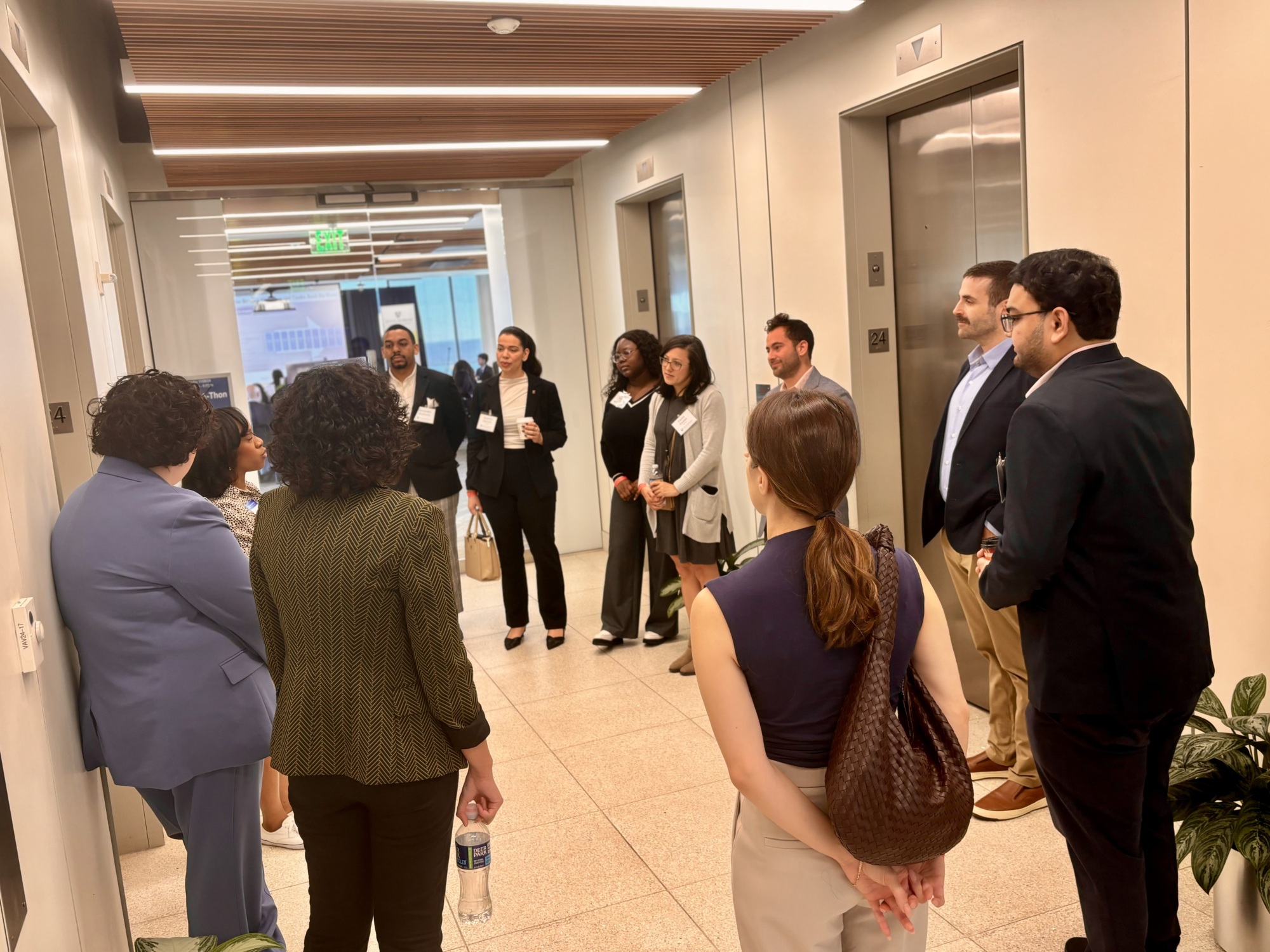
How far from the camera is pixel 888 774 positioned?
4.86 ft

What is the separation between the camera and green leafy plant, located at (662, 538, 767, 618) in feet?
16.6

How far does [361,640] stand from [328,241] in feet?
20.4

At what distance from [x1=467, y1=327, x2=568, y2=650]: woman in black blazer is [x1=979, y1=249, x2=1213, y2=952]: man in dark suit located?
12.0ft

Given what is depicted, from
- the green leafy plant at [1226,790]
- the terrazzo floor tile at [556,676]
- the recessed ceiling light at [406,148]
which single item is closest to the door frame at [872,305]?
the terrazzo floor tile at [556,676]

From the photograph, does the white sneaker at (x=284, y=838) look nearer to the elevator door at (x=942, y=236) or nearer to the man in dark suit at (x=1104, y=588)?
the man in dark suit at (x=1104, y=588)

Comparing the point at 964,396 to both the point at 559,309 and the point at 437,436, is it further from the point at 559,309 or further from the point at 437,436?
the point at 559,309

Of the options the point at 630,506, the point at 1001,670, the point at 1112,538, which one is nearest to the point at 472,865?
the point at 1112,538

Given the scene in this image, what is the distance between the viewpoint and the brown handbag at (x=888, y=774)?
1472mm

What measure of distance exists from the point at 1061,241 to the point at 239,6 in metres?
2.96

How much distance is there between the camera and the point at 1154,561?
83.7 inches

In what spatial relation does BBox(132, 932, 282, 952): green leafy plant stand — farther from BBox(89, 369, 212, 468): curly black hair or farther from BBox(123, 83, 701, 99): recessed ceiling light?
BBox(123, 83, 701, 99): recessed ceiling light

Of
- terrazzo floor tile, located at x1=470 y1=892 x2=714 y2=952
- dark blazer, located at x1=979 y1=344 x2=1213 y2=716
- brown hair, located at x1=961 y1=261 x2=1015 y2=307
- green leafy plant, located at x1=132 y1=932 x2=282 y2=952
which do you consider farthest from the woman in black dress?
green leafy plant, located at x1=132 y1=932 x2=282 y2=952

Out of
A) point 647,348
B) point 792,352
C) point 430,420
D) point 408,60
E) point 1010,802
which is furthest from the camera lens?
point 430,420

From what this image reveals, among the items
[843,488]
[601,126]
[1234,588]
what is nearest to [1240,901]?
[1234,588]
